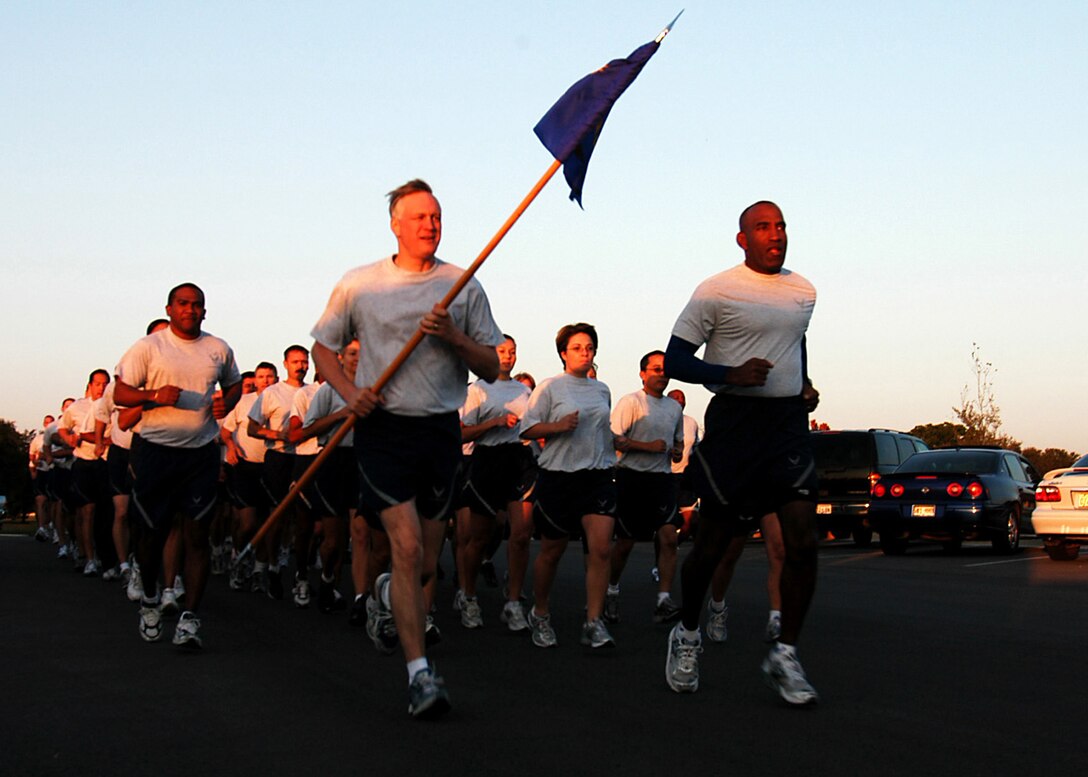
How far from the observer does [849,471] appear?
2305 cm

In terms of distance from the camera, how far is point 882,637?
9578 millimetres

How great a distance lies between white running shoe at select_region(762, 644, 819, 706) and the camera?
21.2ft

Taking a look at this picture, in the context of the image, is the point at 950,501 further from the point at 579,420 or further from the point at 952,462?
the point at 579,420

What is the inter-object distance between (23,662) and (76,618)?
2787 millimetres

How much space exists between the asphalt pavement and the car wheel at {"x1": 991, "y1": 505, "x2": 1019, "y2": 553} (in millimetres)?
9419

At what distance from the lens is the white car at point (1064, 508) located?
1825cm

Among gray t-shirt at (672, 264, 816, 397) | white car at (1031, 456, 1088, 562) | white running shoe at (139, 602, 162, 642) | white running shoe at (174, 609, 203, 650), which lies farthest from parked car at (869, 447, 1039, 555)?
gray t-shirt at (672, 264, 816, 397)

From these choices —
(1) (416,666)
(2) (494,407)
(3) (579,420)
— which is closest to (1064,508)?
(2) (494,407)

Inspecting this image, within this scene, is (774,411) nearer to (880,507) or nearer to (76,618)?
(76,618)

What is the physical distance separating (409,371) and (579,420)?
3.25 metres

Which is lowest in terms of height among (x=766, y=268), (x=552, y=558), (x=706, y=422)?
(x=552, y=558)

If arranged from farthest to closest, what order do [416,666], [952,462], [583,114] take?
[952,462] < [583,114] < [416,666]

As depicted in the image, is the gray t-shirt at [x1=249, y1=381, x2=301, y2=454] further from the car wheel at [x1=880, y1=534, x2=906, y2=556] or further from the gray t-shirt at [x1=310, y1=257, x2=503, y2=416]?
the car wheel at [x1=880, y1=534, x2=906, y2=556]

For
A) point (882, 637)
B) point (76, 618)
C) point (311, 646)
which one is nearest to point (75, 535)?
point (76, 618)
